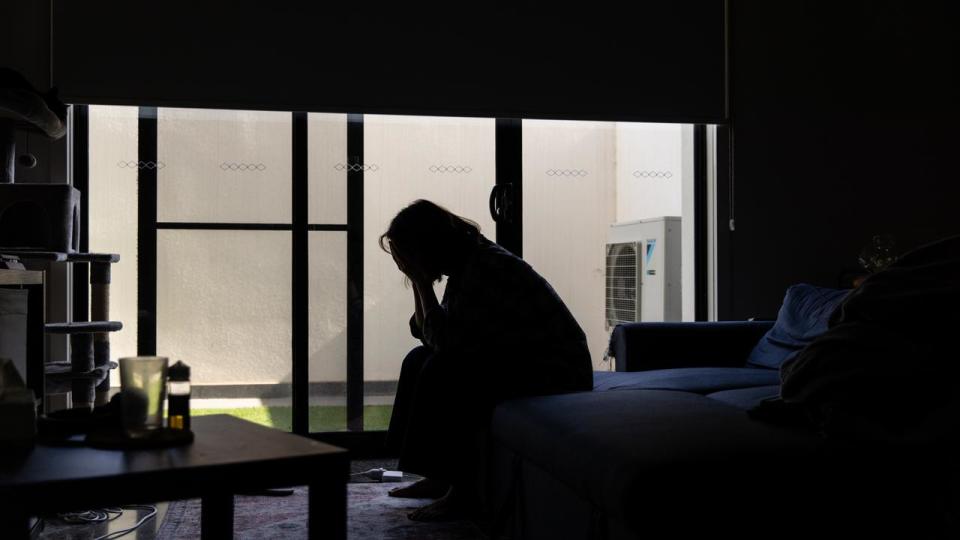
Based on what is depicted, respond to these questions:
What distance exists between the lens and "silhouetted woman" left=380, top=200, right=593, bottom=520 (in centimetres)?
262

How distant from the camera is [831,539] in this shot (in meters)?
1.61

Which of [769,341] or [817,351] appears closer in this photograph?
[817,351]

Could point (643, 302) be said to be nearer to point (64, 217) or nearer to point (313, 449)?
point (64, 217)

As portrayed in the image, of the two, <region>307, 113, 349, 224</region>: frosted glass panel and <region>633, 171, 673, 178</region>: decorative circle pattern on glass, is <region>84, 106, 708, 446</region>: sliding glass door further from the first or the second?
<region>633, 171, 673, 178</region>: decorative circle pattern on glass

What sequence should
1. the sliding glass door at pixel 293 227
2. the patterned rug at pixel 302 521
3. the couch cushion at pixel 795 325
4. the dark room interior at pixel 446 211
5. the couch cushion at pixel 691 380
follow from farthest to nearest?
the sliding glass door at pixel 293 227 < the couch cushion at pixel 795 325 < the couch cushion at pixel 691 380 < the dark room interior at pixel 446 211 < the patterned rug at pixel 302 521

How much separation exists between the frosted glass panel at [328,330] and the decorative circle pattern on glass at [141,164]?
696mm

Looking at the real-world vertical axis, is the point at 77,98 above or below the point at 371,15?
below

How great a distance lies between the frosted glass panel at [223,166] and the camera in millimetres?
3836

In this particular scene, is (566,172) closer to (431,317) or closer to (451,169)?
(451,169)

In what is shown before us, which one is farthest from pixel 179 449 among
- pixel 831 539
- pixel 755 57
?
pixel 755 57

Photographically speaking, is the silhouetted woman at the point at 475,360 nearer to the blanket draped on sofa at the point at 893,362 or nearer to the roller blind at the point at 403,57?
the blanket draped on sofa at the point at 893,362

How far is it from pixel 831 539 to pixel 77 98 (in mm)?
3272

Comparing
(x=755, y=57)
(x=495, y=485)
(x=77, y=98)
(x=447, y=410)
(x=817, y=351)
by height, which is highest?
(x=755, y=57)

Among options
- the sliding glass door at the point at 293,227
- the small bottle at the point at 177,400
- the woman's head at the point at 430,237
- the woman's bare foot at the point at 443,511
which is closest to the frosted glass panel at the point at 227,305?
the sliding glass door at the point at 293,227
